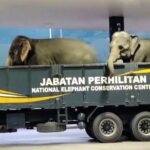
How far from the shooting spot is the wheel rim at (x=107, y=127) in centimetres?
1565

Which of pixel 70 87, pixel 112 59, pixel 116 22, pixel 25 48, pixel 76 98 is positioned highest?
pixel 116 22

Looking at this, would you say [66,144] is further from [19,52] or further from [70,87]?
[19,52]

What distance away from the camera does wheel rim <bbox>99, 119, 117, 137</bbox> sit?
15648mm

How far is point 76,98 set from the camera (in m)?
15.7

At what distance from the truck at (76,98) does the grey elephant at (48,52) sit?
1.81 m

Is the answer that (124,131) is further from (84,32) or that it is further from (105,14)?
(84,32)

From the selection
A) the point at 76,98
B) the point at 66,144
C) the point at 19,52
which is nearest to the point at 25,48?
the point at 19,52

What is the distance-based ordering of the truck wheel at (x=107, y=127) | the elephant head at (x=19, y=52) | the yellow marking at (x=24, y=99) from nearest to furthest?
the yellow marking at (x=24, y=99) → the truck wheel at (x=107, y=127) → the elephant head at (x=19, y=52)

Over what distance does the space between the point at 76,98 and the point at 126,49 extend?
2.63 metres

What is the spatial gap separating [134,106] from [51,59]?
323cm

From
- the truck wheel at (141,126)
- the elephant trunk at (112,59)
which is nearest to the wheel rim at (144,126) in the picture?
the truck wheel at (141,126)

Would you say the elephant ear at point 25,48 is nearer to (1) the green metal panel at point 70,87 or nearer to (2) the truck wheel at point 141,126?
(1) the green metal panel at point 70,87

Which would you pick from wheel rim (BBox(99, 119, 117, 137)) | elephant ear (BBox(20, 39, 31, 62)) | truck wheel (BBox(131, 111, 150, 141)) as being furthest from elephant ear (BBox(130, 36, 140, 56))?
elephant ear (BBox(20, 39, 31, 62))

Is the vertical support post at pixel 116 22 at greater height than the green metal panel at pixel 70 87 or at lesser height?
greater
